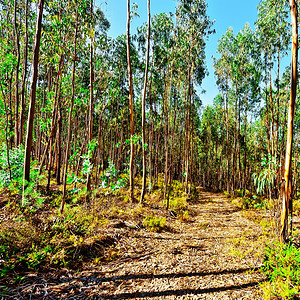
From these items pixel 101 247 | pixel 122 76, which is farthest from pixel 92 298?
pixel 122 76

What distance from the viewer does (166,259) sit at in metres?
3.91

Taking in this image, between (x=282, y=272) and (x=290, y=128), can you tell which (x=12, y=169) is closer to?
(x=282, y=272)

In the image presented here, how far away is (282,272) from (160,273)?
197cm

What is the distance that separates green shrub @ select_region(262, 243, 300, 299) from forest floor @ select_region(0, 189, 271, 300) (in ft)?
0.61

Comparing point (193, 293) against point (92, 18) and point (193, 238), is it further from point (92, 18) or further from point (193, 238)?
point (92, 18)

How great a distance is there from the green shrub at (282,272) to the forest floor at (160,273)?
0.19 metres

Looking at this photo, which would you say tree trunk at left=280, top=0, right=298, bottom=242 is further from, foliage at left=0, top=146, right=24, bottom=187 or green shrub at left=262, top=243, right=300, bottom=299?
foliage at left=0, top=146, right=24, bottom=187

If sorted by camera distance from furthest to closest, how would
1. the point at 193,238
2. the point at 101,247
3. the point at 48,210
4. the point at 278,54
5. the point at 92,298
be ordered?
the point at 278,54
the point at 48,210
the point at 193,238
the point at 101,247
the point at 92,298

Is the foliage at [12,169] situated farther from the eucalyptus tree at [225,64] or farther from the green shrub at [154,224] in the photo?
the eucalyptus tree at [225,64]

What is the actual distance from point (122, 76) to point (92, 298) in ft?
48.7

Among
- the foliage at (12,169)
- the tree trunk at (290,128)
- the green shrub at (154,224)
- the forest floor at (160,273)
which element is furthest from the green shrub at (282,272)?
the foliage at (12,169)

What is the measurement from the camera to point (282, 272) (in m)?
2.93

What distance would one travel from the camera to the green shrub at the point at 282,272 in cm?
264

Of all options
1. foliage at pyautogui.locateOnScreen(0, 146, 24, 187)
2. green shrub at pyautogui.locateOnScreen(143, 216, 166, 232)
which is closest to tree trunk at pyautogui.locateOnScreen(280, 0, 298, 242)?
green shrub at pyautogui.locateOnScreen(143, 216, 166, 232)
